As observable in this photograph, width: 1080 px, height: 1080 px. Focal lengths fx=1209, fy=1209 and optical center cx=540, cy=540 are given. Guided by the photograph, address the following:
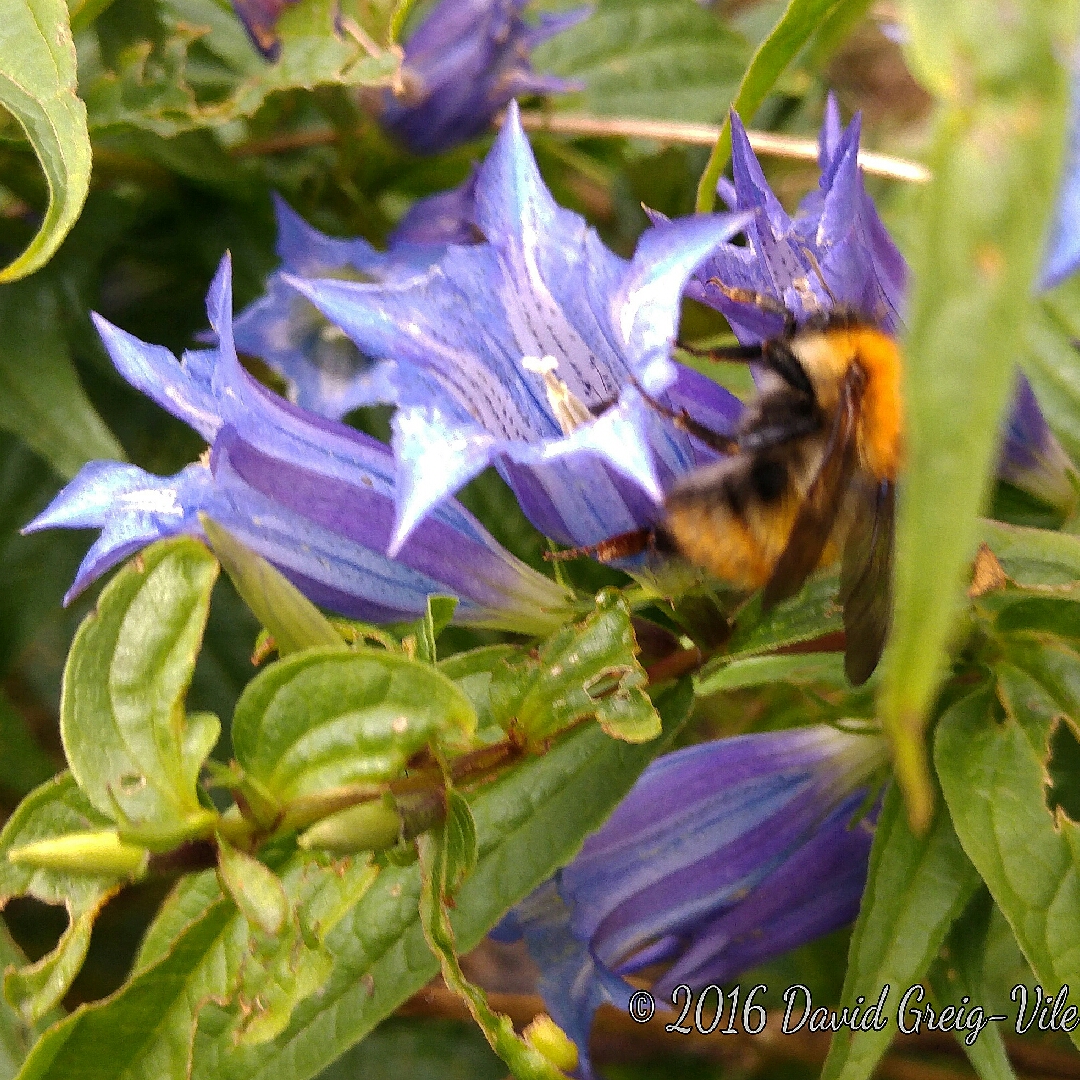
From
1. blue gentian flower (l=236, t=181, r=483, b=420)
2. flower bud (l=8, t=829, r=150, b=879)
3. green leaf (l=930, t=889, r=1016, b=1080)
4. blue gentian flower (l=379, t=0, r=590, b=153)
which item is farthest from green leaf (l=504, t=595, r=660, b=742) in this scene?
blue gentian flower (l=379, t=0, r=590, b=153)

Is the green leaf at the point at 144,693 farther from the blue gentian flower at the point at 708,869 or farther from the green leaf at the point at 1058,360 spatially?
the green leaf at the point at 1058,360

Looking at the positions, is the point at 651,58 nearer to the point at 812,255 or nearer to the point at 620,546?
the point at 812,255

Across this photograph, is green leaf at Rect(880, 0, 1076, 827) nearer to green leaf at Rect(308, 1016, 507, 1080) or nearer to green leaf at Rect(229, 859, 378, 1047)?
Result: green leaf at Rect(229, 859, 378, 1047)

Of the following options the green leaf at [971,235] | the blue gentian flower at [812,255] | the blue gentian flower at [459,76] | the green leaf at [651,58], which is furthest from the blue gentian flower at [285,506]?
the green leaf at [651,58]

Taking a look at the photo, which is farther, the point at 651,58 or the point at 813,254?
the point at 651,58

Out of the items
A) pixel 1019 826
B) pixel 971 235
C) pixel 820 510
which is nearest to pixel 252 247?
pixel 820 510

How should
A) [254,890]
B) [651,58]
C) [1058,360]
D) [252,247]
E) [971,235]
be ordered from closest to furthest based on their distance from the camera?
[971,235] → [254,890] → [1058,360] → [252,247] → [651,58]
